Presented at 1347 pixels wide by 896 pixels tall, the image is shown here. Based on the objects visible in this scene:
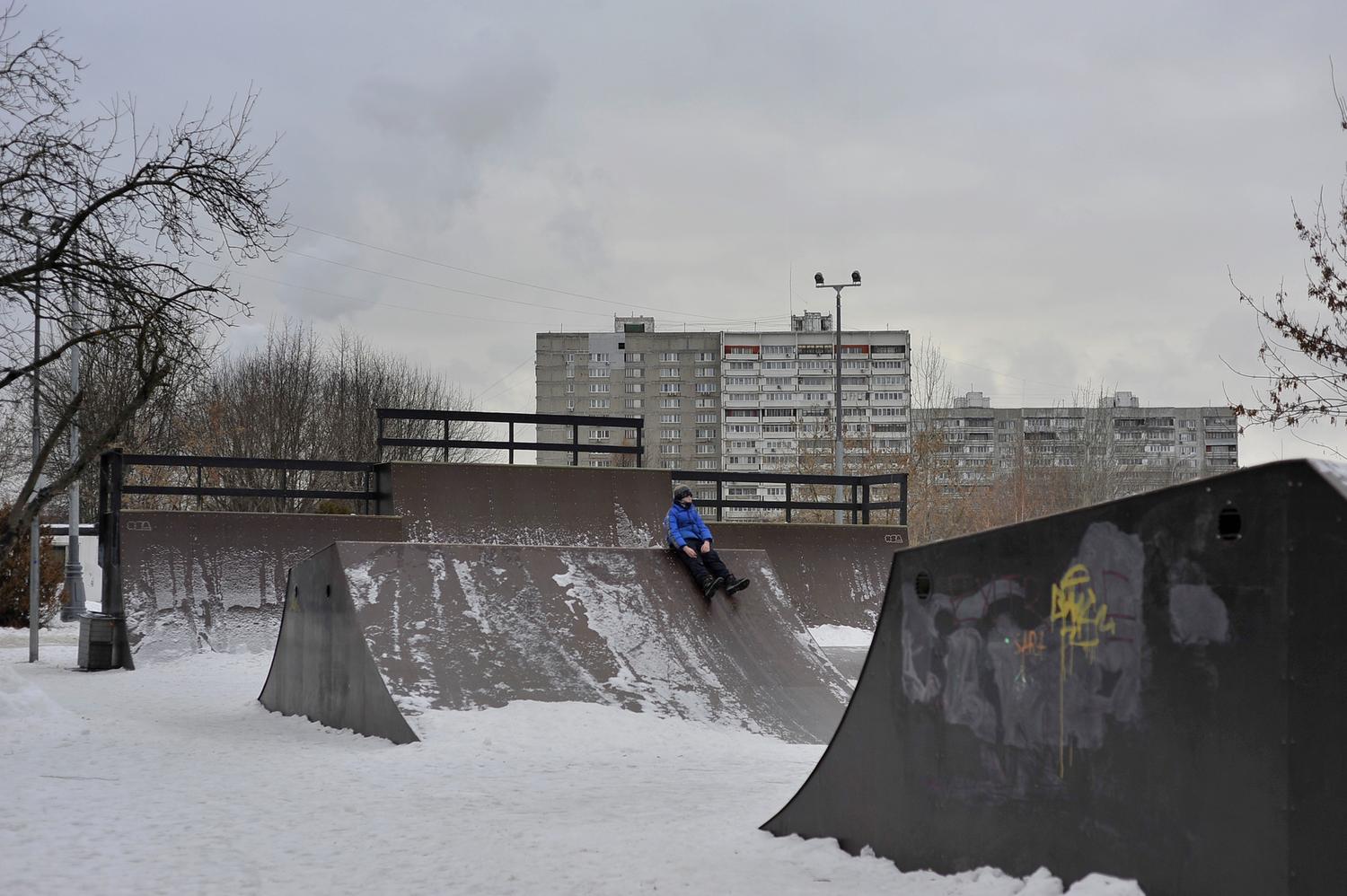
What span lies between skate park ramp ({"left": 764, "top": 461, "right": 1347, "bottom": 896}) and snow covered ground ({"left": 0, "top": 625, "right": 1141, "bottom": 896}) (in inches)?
8.2

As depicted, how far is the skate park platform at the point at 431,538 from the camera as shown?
52.3 feet

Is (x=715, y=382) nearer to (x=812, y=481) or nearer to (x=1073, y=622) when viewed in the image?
(x=812, y=481)

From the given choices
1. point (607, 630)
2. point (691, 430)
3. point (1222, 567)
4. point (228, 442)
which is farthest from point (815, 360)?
point (1222, 567)

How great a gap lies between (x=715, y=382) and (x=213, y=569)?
9549 centimetres

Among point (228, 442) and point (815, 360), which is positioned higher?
point (815, 360)

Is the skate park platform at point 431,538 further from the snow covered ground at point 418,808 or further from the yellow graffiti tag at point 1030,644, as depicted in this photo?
the yellow graffiti tag at point 1030,644

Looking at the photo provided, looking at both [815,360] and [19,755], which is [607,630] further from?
[815,360]

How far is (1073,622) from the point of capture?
14.0ft

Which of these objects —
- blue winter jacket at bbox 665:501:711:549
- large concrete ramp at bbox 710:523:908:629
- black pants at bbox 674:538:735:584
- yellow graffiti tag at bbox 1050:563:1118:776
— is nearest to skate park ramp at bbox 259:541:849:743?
black pants at bbox 674:538:735:584

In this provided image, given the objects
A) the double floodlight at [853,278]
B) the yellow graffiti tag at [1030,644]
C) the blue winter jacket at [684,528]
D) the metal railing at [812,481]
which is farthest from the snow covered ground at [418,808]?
the double floodlight at [853,278]

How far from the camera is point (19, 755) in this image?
832 cm

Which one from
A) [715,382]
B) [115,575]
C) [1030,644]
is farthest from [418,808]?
[715,382]

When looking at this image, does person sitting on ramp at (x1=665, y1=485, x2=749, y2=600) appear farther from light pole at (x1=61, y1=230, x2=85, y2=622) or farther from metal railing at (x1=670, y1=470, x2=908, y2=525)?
light pole at (x1=61, y1=230, x2=85, y2=622)

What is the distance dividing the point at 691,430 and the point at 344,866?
107m
